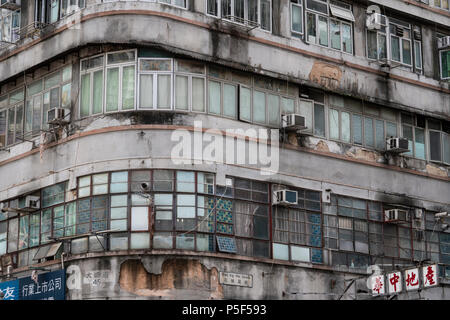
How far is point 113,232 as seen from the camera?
2486cm

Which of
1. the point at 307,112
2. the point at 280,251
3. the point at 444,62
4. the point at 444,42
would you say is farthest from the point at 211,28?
the point at 444,62

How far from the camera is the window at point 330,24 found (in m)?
29.1

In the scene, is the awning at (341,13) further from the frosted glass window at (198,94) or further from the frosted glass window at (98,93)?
the frosted glass window at (98,93)

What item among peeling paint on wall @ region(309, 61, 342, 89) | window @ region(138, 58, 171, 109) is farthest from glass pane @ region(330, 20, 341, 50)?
window @ region(138, 58, 171, 109)

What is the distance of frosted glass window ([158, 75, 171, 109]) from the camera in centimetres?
2578

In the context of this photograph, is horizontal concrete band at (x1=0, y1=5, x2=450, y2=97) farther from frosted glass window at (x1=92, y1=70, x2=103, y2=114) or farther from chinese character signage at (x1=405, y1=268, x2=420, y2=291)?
chinese character signage at (x1=405, y1=268, x2=420, y2=291)

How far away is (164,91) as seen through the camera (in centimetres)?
2588

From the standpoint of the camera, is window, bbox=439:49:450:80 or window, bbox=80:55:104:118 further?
window, bbox=439:49:450:80

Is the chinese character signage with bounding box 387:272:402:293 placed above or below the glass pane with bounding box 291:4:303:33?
below

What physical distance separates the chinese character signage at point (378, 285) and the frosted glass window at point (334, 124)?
4.22 meters

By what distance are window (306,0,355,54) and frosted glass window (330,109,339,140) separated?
1.95m

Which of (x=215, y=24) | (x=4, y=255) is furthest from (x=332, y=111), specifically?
(x=4, y=255)

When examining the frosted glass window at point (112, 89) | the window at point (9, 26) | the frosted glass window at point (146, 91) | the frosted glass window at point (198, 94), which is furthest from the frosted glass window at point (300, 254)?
the window at point (9, 26)

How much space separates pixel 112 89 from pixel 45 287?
523 centimetres
